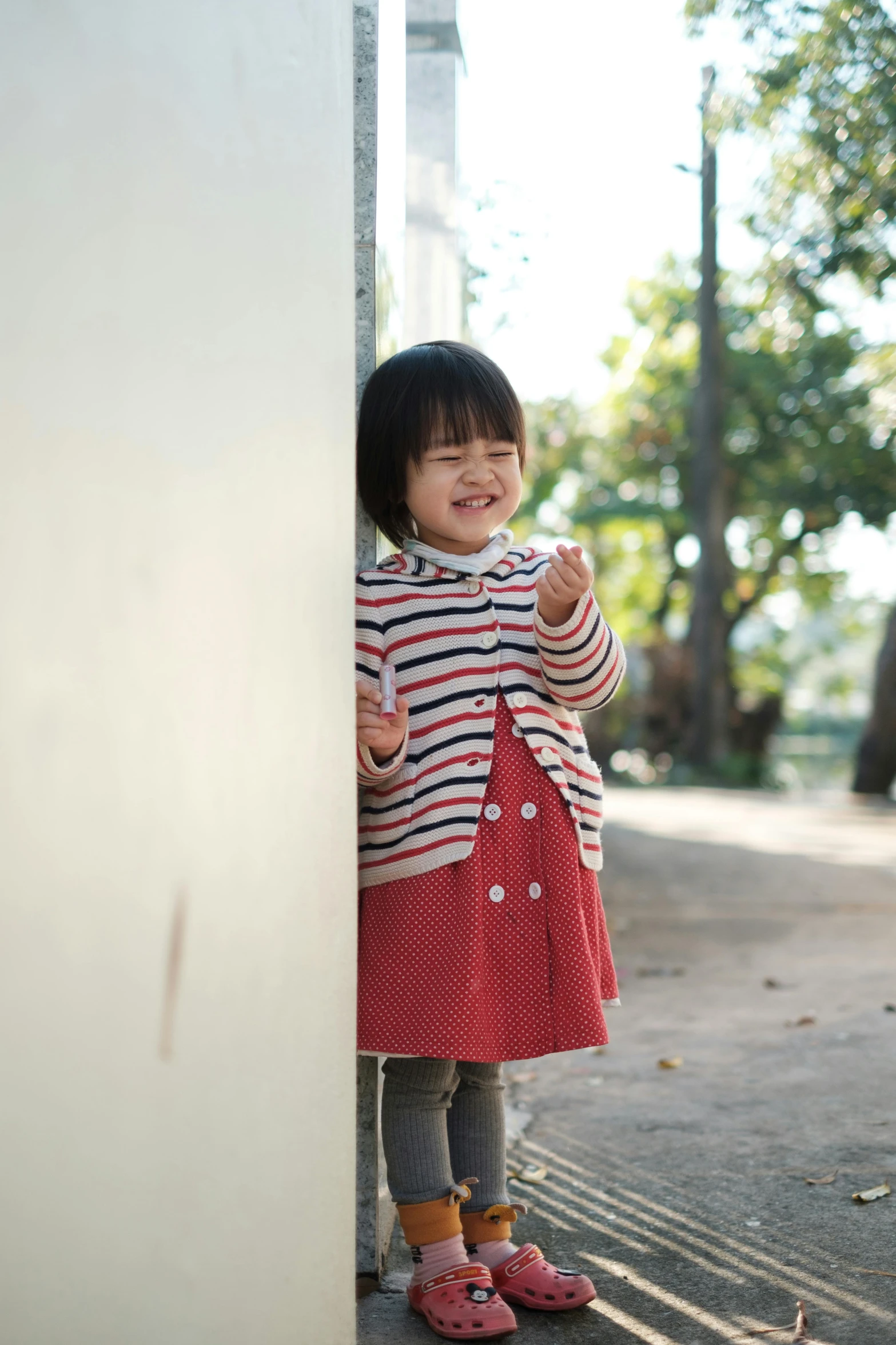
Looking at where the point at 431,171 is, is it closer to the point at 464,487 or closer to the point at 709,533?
the point at 464,487

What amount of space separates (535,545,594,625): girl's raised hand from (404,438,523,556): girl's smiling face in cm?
16

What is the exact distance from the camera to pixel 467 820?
74.7 inches

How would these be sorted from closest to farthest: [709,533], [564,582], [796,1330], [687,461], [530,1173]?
[796,1330] → [564,582] → [530,1173] → [709,533] → [687,461]

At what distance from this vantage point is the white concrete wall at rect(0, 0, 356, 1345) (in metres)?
1.23

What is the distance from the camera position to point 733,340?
1725 cm

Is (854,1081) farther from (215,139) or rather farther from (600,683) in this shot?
(215,139)

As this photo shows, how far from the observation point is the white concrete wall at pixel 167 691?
123 cm

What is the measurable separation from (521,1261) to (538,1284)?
50mm

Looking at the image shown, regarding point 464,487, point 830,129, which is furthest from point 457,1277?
point 830,129

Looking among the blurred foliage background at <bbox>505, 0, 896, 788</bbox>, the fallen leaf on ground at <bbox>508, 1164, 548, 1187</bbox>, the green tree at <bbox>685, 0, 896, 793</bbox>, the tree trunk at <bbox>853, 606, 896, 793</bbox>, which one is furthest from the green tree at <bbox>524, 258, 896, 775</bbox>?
the fallen leaf on ground at <bbox>508, 1164, 548, 1187</bbox>

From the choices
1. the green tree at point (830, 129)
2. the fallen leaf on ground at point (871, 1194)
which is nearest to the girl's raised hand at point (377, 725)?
the fallen leaf on ground at point (871, 1194)

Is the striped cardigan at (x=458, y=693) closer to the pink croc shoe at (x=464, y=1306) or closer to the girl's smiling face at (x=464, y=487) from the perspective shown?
the girl's smiling face at (x=464, y=487)

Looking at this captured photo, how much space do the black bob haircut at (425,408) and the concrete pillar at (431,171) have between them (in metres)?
1.33

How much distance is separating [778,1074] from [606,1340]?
149 centimetres
